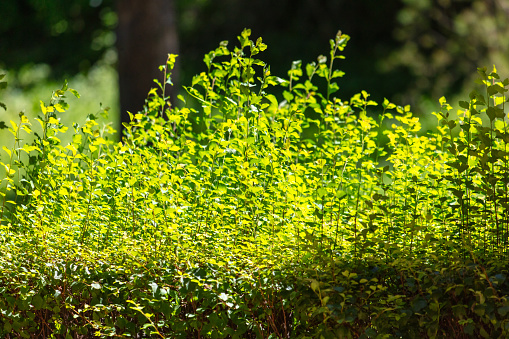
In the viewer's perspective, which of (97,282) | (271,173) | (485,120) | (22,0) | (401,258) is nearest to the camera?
(401,258)

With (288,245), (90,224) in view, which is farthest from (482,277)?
(90,224)

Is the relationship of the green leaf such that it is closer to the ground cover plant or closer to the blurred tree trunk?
the ground cover plant

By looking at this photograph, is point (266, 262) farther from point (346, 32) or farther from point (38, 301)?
point (346, 32)

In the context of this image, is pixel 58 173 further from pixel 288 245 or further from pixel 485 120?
pixel 485 120

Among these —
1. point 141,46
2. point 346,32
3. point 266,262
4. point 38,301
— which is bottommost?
point 38,301

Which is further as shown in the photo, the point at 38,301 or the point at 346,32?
the point at 346,32

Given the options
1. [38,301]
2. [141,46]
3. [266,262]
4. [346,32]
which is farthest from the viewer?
[346,32]

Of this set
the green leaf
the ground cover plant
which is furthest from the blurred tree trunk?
the green leaf

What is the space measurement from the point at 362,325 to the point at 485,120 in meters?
11.8

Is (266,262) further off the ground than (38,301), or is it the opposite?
(266,262)

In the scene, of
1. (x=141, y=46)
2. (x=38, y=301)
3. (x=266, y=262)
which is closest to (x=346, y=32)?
(x=141, y=46)

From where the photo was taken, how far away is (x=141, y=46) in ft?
27.3

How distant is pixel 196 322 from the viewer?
2553mm

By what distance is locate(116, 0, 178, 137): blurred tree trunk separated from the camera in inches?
326
